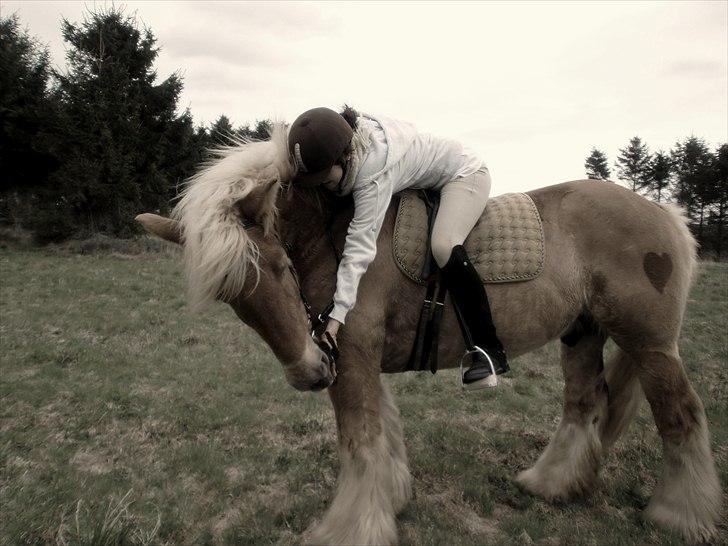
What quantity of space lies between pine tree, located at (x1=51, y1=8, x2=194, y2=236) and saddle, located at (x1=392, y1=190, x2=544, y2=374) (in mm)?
16152

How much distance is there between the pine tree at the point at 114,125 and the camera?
16312 mm

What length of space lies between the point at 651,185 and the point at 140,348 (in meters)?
41.7

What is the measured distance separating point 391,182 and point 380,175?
3.7 inches

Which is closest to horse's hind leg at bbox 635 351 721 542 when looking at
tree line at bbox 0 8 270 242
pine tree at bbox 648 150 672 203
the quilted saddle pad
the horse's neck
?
the quilted saddle pad

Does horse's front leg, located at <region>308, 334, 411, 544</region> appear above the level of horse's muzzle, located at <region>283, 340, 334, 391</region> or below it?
below

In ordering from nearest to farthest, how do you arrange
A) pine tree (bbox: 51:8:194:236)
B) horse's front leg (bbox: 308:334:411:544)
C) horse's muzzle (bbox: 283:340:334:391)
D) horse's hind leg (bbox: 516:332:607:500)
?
horse's muzzle (bbox: 283:340:334:391) → horse's front leg (bbox: 308:334:411:544) → horse's hind leg (bbox: 516:332:607:500) → pine tree (bbox: 51:8:194:236)

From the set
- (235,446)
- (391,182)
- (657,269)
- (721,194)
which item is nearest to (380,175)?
(391,182)

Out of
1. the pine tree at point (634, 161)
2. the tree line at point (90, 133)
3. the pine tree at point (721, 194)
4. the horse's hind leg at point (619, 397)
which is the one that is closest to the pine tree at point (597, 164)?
the pine tree at point (634, 161)

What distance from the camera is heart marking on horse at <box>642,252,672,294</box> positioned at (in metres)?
3.16

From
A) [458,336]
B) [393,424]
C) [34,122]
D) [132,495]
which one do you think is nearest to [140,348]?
[132,495]

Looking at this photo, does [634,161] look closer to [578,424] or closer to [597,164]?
[597,164]

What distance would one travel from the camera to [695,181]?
1255 inches

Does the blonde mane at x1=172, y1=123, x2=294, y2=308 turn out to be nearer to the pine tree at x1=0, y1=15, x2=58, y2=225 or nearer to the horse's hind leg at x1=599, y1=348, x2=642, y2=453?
the horse's hind leg at x1=599, y1=348, x2=642, y2=453

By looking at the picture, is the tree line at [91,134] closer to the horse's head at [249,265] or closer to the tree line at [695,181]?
the horse's head at [249,265]
